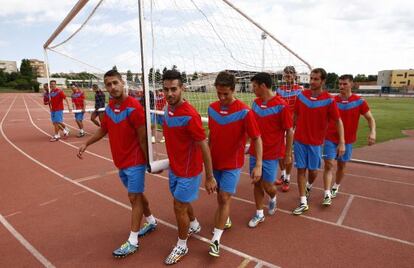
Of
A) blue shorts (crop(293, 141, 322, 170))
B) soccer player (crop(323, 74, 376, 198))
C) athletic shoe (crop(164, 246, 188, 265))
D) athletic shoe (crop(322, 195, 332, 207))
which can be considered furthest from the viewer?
soccer player (crop(323, 74, 376, 198))

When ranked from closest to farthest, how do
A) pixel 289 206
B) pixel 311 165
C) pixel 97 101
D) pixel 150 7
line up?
1. pixel 150 7
2. pixel 311 165
3. pixel 289 206
4. pixel 97 101

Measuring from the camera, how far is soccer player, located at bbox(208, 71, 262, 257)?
9.22 ft

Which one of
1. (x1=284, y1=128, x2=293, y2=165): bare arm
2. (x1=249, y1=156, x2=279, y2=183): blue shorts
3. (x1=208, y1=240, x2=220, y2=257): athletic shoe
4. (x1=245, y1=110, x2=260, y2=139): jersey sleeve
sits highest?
(x1=245, y1=110, x2=260, y2=139): jersey sleeve

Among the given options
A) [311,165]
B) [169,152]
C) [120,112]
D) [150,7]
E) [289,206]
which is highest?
[150,7]

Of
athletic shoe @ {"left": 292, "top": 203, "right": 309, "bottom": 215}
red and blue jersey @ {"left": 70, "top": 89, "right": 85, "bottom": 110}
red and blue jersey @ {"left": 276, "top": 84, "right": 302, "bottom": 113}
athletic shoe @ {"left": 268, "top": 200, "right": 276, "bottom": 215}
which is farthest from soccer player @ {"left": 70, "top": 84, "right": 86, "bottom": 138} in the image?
athletic shoe @ {"left": 292, "top": 203, "right": 309, "bottom": 215}

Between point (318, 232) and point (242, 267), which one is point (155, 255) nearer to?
point (242, 267)

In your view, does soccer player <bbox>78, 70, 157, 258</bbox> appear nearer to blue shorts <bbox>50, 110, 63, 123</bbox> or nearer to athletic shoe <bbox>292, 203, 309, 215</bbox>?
athletic shoe <bbox>292, 203, 309, 215</bbox>

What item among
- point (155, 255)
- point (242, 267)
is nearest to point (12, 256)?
point (155, 255)

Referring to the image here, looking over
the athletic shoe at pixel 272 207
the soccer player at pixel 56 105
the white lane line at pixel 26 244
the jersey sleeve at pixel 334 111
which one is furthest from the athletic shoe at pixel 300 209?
the soccer player at pixel 56 105

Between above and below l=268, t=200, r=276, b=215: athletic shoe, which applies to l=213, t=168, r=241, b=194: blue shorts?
above

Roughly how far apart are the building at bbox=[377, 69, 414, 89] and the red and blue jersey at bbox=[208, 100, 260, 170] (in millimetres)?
86028

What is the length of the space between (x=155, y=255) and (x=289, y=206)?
2.13 meters

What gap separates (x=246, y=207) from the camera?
4.12 meters

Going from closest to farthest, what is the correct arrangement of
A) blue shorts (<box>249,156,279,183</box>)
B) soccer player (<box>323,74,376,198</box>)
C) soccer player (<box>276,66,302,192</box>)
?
blue shorts (<box>249,156,279,183</box>) < soccer player (<box>323,74,376,198</box>) < soccer player (<box>276,66,302,192</box>)
